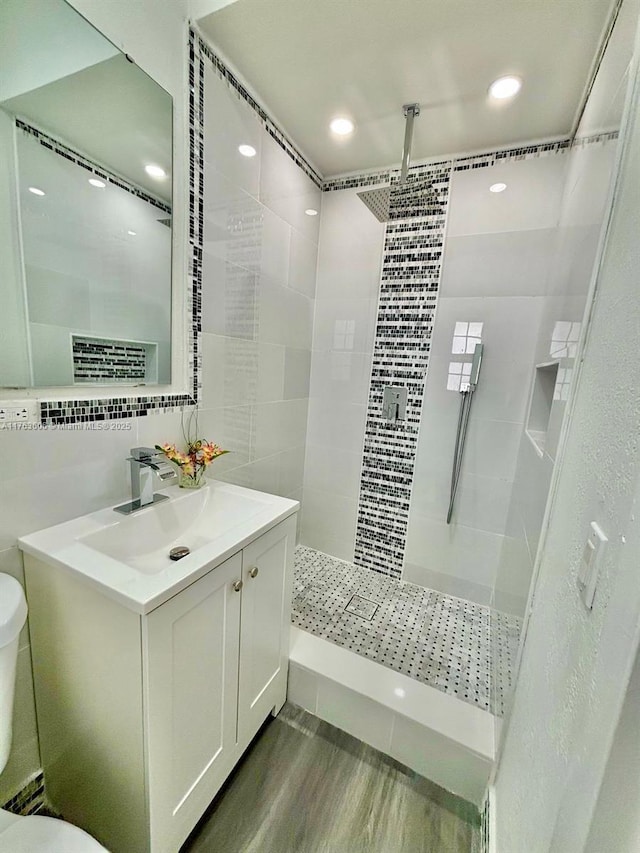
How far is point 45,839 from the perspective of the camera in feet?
2.39

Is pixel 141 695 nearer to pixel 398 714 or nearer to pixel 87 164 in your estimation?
pixel 398 714

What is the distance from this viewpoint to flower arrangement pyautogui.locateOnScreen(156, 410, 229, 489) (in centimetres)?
127

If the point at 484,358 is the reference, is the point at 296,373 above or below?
below

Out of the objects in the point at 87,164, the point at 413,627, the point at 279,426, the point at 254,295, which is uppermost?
the point at 87,164

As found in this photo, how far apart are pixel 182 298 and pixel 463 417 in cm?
150

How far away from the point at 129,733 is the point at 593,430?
1.24 metres

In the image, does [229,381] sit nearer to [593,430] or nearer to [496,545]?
[593,430]

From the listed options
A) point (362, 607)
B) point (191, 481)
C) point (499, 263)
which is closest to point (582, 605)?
point (191, 481)

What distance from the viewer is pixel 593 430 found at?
67cm

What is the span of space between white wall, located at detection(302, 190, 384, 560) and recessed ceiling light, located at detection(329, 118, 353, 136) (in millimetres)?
368

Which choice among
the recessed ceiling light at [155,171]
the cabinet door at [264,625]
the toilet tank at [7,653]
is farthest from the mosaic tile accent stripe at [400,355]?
the toilet tank at [7,653]

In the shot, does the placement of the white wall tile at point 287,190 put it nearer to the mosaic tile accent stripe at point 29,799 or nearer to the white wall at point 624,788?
the white wall at point 624,788

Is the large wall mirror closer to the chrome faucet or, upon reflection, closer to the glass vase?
the chrome faucet

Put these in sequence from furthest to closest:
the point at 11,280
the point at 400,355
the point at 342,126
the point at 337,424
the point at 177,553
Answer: the point at 337,424
the point at 400,355
the point at 342,126
the point at 177,553
the point at 11,280
